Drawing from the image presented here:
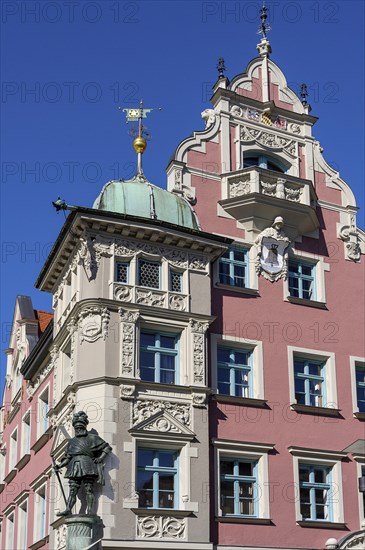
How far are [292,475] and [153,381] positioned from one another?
5.05 metres

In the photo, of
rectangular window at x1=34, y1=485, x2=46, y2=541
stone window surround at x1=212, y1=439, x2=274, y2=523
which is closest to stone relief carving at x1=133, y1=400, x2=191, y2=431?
stone window surround at x1=212, y1=439, x2=274, y2=523

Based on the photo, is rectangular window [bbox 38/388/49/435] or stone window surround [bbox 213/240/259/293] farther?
rectangular window [bbox 38/388/49/435]

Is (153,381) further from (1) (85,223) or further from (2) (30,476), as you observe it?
(2) (30,476)

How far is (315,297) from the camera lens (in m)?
30.8

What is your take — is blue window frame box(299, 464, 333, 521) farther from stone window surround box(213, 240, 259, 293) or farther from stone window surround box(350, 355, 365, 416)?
stone window surround box(213, 240, 259, 293)

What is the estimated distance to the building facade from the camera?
84.4 feet

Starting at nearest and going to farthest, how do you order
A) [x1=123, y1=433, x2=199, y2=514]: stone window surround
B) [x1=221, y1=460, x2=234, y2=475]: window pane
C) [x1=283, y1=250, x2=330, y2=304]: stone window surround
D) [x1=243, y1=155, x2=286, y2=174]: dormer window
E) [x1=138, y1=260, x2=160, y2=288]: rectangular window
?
[x1=123, y1=433, x2=199, y2=514]: stone window surround
[x1=221, y1=460, x2=234, y2=475]: window pane
[x1=138, y1=260, x2=160, y2=288]: rectangular window
[x1=283, y1=250, x2=330, y2=304]: stone window surround
[x1=243, y1=155, x2=286, y2=174]: dormer window

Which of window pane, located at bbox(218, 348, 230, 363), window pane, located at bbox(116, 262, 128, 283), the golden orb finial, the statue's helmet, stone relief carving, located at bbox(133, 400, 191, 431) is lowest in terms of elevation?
the statue's helmet

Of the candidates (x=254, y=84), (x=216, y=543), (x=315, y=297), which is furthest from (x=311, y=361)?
(x=254, y=84)

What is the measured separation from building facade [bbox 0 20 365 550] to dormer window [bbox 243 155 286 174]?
0.16 feet

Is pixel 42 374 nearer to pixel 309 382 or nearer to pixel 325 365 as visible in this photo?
pixel 309 382

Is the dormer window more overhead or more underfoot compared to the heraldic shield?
more overhead

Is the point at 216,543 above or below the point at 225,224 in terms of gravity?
below

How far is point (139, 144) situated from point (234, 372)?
7998 mm
